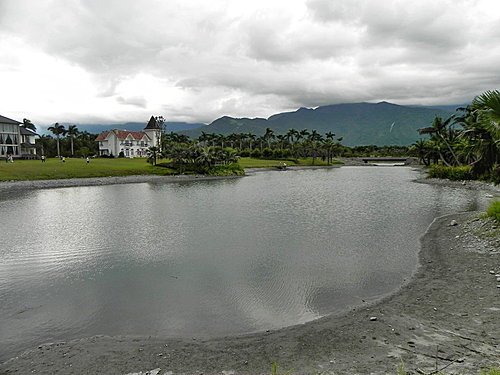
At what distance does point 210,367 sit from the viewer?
9.74 metres

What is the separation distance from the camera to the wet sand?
931 cm

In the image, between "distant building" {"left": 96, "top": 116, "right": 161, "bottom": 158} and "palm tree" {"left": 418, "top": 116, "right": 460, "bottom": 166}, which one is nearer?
"palm tree" {"left": 418, "top": 116, "right": 460, "bottom": 166}

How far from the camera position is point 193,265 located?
20.0 meters

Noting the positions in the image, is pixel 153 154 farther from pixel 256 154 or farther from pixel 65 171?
pixel 256 154

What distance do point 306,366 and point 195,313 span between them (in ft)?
18.4

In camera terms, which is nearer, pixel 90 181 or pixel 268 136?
pixel 90 181

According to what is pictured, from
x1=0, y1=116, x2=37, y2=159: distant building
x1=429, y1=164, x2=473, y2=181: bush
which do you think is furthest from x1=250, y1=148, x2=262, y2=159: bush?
x1=429, y1=164, x2=473, y2=181: bush

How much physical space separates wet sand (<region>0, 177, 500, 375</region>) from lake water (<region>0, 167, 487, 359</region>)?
963 mm

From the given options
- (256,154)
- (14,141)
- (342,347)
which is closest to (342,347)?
(342,347)

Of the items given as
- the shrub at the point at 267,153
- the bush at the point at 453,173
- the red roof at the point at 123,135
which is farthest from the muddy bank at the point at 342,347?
the shrub at the point at 267,153

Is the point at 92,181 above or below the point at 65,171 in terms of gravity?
below

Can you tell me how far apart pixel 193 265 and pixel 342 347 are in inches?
435

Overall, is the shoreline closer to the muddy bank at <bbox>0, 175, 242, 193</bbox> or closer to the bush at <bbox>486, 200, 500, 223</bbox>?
the muddy bank at <bbox>0, 175, 242, 193</bbox>

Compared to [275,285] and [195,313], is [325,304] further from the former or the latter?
[195,313]
